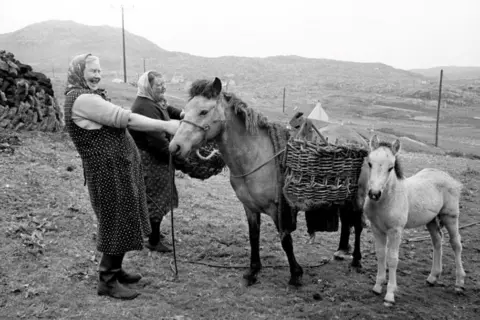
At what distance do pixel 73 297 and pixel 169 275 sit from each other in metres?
1.09

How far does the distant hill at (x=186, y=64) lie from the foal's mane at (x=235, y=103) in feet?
218

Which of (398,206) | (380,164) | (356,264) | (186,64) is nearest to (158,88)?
(380,164)

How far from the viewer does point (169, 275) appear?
4.55 metres

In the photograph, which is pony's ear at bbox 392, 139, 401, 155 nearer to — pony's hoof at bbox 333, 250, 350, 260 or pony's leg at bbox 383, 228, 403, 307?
pony's leg at bbox 383, 228, 403, 307

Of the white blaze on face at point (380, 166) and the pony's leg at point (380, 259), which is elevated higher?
the white blaze on face at point (380, 166)

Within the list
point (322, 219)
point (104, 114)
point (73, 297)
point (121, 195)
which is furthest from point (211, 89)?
point (73, 297)

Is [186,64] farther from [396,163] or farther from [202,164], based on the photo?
[396,163]

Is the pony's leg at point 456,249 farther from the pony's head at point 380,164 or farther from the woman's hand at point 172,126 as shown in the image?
the woman's hand at point 172,126

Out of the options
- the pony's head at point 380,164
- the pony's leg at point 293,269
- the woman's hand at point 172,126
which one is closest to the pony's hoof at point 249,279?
the pony's leg at point 293,269

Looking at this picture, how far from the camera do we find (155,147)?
184 inches

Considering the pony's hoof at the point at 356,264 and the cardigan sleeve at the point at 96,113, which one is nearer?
the cardigan sleeve at the point at 96,113

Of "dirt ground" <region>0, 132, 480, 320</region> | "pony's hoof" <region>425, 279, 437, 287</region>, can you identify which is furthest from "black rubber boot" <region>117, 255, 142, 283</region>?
"pony's hoof" <region>425, 279, 437, 287</region>

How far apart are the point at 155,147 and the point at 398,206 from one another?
2.80 meters

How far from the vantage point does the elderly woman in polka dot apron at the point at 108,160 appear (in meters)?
3.24
